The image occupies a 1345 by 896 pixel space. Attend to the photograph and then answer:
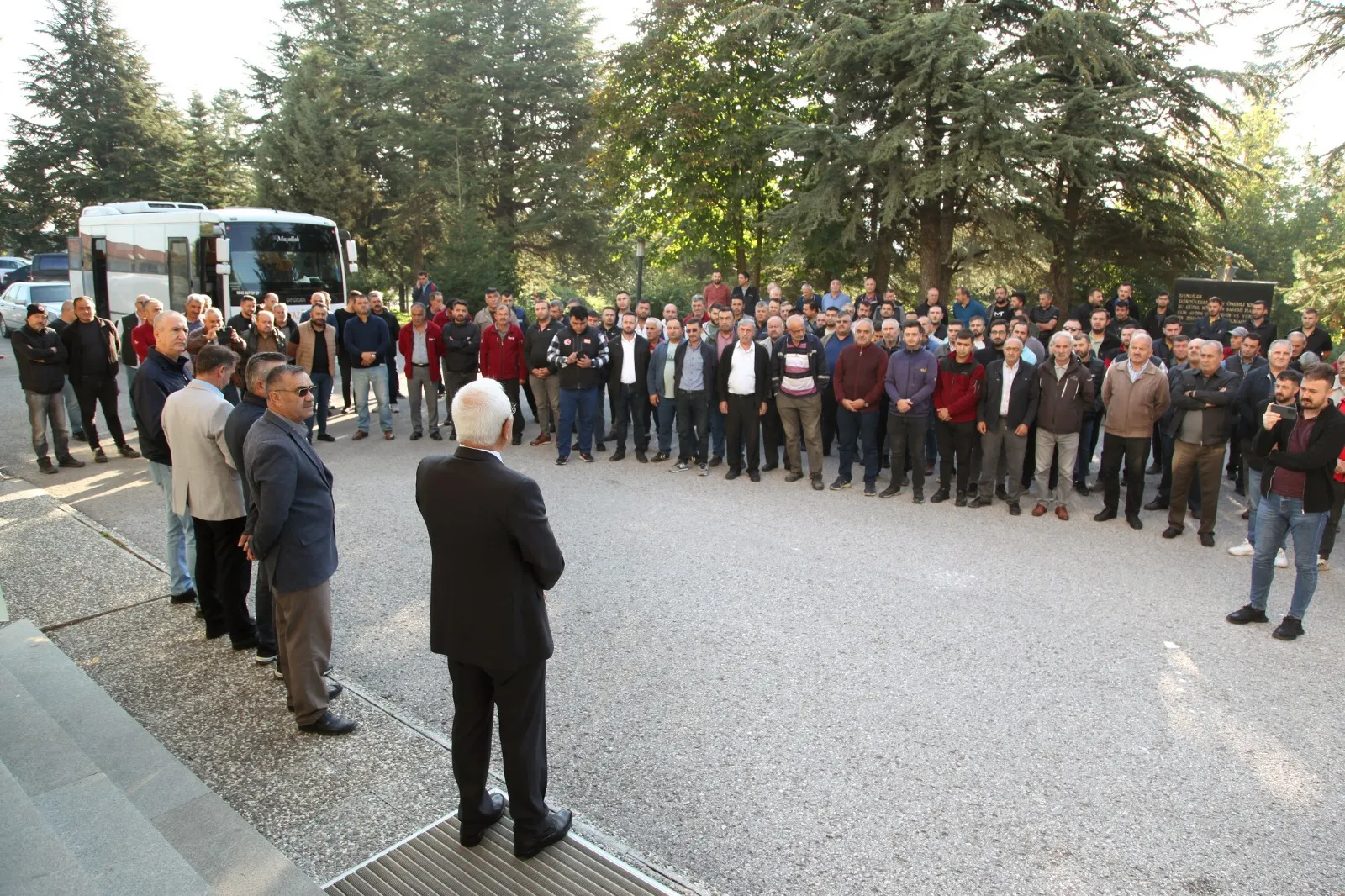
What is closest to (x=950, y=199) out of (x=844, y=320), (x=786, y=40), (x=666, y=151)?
(x=786, y=40)

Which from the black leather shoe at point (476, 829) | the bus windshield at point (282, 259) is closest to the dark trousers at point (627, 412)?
the black leather shoe at point (476, 829)

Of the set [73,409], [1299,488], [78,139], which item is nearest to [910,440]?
[1299,488]

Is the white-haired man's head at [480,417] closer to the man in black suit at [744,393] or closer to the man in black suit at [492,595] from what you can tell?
the man in black suit at [492,595]

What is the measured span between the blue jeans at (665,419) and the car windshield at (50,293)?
2118 cm

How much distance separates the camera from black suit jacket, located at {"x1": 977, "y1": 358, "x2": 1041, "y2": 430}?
8586 millimetres

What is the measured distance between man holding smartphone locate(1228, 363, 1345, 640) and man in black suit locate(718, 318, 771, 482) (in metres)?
5.03

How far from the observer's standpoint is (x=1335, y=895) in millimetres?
3350

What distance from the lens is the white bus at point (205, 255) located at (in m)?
16.2

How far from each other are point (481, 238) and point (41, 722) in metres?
23.1

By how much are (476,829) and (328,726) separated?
1263 millimetres

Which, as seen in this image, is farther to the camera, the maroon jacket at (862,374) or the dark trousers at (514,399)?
the dark trousers at (514,399)

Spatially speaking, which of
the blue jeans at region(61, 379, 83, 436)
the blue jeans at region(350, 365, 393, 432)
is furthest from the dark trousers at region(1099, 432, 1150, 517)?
the blue jeans at region(61, 379, 83, 436)

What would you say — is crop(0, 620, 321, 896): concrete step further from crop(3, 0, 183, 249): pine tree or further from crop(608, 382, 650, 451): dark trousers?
crop(3, 0, 183, 249): pine tree

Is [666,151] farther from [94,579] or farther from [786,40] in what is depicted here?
[94,579]
